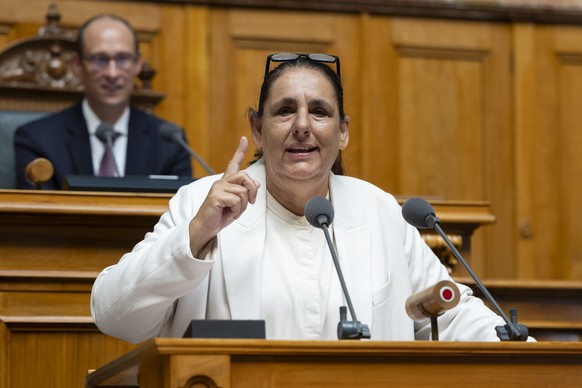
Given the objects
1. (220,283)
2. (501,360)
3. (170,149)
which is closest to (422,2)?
(170,149)

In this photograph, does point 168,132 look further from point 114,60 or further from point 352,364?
point 352,364

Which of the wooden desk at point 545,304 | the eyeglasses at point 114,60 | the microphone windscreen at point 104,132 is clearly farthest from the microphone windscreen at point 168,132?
the wooden desk at point 545,304

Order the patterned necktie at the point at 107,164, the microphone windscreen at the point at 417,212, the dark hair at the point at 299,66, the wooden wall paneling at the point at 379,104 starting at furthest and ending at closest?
the wooden wall paneling at the point at 379,104 → the patterned necktie at the point at 107,164 → the dark hair at the point at 299,66 → the microphone windscreen at the point at 417,212

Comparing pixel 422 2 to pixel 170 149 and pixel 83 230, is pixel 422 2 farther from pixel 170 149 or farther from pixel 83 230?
pixel 83 230

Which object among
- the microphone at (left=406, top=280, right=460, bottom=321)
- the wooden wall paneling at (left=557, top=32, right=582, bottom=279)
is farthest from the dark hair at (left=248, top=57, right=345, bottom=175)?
the wooden wall paneling at (left=557, top=32, right=582, bottom=279)

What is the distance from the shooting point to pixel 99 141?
489cm

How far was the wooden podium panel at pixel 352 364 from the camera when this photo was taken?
2059 millimetres

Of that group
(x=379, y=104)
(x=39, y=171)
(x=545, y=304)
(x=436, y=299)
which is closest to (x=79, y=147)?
(x=39, y=171)

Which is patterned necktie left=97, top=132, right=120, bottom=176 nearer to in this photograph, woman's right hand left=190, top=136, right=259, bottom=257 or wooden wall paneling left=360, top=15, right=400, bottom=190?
wooden wall paneling left=360, top=15, right=400, bottom=190

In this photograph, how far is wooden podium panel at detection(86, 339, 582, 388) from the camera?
6.75 feet

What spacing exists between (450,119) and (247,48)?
1.08 m

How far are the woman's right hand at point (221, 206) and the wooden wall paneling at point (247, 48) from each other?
328 cm

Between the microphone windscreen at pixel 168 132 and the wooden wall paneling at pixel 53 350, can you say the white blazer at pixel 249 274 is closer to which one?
the wooden wall paneling at pixel 53 350

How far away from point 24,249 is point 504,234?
3243mm
